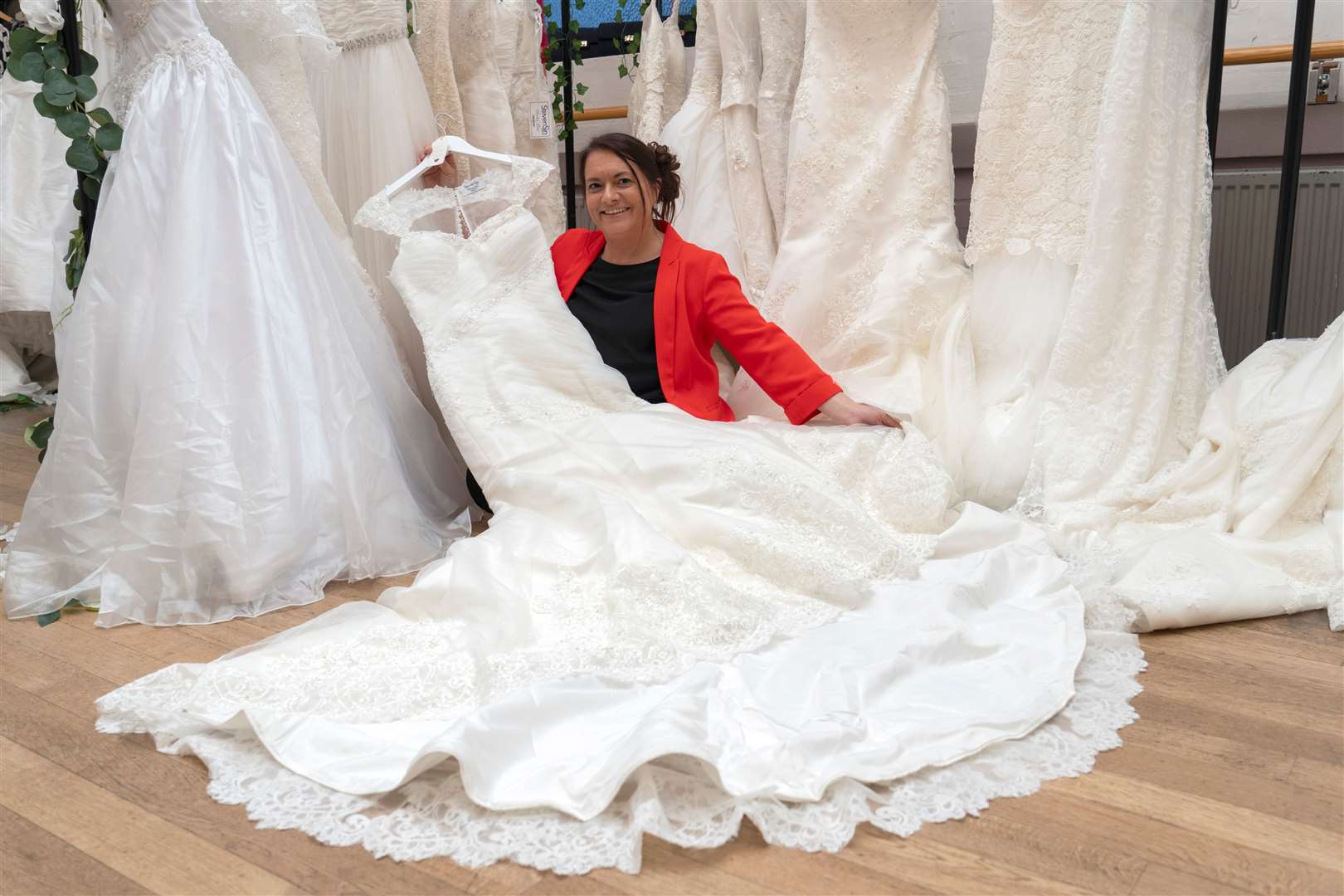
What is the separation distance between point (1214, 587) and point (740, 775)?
3.26 feet

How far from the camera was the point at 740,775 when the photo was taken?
1.20 metres

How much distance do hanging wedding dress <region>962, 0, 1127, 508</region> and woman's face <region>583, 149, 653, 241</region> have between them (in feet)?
2.57

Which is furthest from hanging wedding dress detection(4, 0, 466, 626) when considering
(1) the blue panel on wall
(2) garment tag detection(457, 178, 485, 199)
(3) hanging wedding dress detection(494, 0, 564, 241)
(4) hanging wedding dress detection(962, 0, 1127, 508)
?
(1) the blue panel on wall

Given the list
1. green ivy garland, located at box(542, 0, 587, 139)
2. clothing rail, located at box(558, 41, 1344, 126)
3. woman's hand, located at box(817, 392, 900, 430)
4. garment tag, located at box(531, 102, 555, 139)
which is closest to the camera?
woman's hand, located at box(817, 392, 900, 430)

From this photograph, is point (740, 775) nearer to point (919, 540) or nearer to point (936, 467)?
point (919, 540)

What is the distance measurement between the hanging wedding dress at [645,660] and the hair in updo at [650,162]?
0.42m

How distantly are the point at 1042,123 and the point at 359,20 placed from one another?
62.0 inches

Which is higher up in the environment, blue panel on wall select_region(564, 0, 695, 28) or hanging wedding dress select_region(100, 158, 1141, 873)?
blue panel on wall select_region(564, 0, 695, 28)

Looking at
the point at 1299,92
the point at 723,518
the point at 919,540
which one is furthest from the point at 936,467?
the point at 1299,92

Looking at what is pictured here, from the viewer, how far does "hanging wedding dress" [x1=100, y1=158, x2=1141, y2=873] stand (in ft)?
3.94

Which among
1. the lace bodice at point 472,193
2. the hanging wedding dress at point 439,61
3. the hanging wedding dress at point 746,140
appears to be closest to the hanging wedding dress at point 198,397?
the lace bodice at point 472,193

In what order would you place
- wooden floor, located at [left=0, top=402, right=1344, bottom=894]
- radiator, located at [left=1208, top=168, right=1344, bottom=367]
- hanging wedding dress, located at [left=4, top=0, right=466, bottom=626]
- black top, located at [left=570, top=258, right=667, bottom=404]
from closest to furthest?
1. wooden floor, located at [left=0, top=402, right=1344, bottom=894]
2. hanging wedding dress, located at [left=4, top=0, right=466, bottom=626]
3. black top, located at [left=570, top=258, right=667, bottom=404]
4. radiator, located at [left=1208, top=168, right=1344, bottom=367]

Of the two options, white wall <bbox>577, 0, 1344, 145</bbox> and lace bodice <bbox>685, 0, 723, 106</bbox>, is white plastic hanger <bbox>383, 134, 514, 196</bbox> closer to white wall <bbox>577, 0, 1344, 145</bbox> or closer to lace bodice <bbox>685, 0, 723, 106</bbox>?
lace bodice <bbox>685, 0, 723, 106</bbox>

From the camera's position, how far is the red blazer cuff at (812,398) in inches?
86.6
